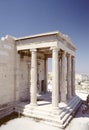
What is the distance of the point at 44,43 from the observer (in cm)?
1388

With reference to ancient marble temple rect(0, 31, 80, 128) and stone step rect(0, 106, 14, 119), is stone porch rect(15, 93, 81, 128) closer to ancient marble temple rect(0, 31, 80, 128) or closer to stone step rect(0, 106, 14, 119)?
ancient marble temple rect(0, 31, 80, 128)

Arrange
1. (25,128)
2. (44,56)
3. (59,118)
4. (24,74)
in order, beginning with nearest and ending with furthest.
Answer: (25,128) → (59,118) → (24,74) → (44,56)

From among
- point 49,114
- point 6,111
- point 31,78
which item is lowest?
point 6,111

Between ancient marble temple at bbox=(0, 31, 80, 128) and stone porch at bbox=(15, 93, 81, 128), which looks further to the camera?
ancient marble temple at bbox=(0, 31, 80, 128)

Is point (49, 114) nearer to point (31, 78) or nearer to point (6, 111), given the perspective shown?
point (31, 78)

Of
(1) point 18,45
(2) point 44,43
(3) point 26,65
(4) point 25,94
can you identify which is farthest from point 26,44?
(4) point 25,94

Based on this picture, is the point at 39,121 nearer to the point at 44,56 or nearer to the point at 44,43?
the point at 44,43

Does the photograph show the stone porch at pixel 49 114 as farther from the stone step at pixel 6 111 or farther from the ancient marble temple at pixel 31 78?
the stone step at pixel 6 111

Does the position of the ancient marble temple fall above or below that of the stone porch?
above

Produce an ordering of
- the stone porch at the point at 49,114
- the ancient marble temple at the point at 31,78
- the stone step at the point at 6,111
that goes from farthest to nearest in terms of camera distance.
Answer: the stone step at the point at 6,111
the ancient marble temple at the point at 31,78
the stone porch at the point at 49,114

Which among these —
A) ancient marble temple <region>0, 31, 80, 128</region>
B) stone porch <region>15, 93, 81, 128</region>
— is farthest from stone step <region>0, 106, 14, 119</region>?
stone porch <region>15, 93, 81, 128</region>

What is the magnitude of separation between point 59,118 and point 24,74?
8.10 m

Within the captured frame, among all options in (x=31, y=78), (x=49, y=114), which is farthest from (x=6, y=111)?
(x=49, y=114)

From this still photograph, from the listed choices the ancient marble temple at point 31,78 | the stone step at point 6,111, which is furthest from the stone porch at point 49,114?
the stone step at point 6,111
